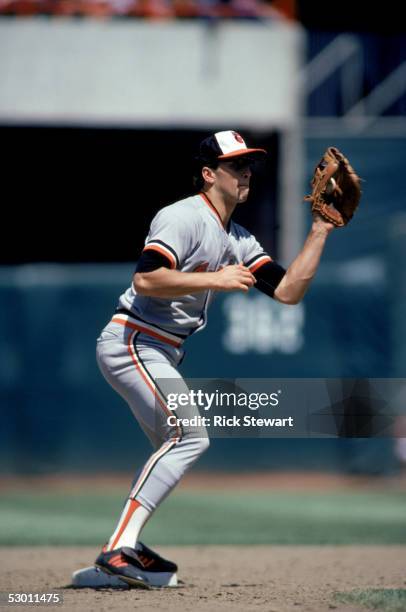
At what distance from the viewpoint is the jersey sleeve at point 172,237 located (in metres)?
4.28

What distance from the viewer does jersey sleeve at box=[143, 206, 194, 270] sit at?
4277 mm

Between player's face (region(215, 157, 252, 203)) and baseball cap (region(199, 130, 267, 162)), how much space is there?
35 millimetres

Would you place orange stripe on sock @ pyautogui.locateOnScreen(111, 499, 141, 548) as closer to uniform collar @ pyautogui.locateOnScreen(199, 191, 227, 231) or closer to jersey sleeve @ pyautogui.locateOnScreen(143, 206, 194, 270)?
jersey sleeve @ pyautogui.locateOnScreen(143, 206, 194, 270)

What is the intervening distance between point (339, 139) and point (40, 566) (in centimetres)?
933

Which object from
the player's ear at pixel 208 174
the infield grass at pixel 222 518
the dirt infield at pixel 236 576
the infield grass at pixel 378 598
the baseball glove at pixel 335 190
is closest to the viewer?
the infield grass at pixel 378 598

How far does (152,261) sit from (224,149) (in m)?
0.64

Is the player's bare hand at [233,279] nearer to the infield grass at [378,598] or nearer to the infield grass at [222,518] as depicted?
the infield grass at [378,598]

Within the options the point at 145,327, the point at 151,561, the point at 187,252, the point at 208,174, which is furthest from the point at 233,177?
the point at 151,561

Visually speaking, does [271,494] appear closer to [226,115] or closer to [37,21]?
[226,115]

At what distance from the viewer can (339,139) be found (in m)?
13.7

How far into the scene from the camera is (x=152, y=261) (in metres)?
4.25

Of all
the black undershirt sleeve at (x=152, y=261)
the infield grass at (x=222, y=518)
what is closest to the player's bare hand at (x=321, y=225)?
the black undershirt sleeve at (x=152, y=261)

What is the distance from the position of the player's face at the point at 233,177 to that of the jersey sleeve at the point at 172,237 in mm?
262

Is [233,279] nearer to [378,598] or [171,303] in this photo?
[171,303]
